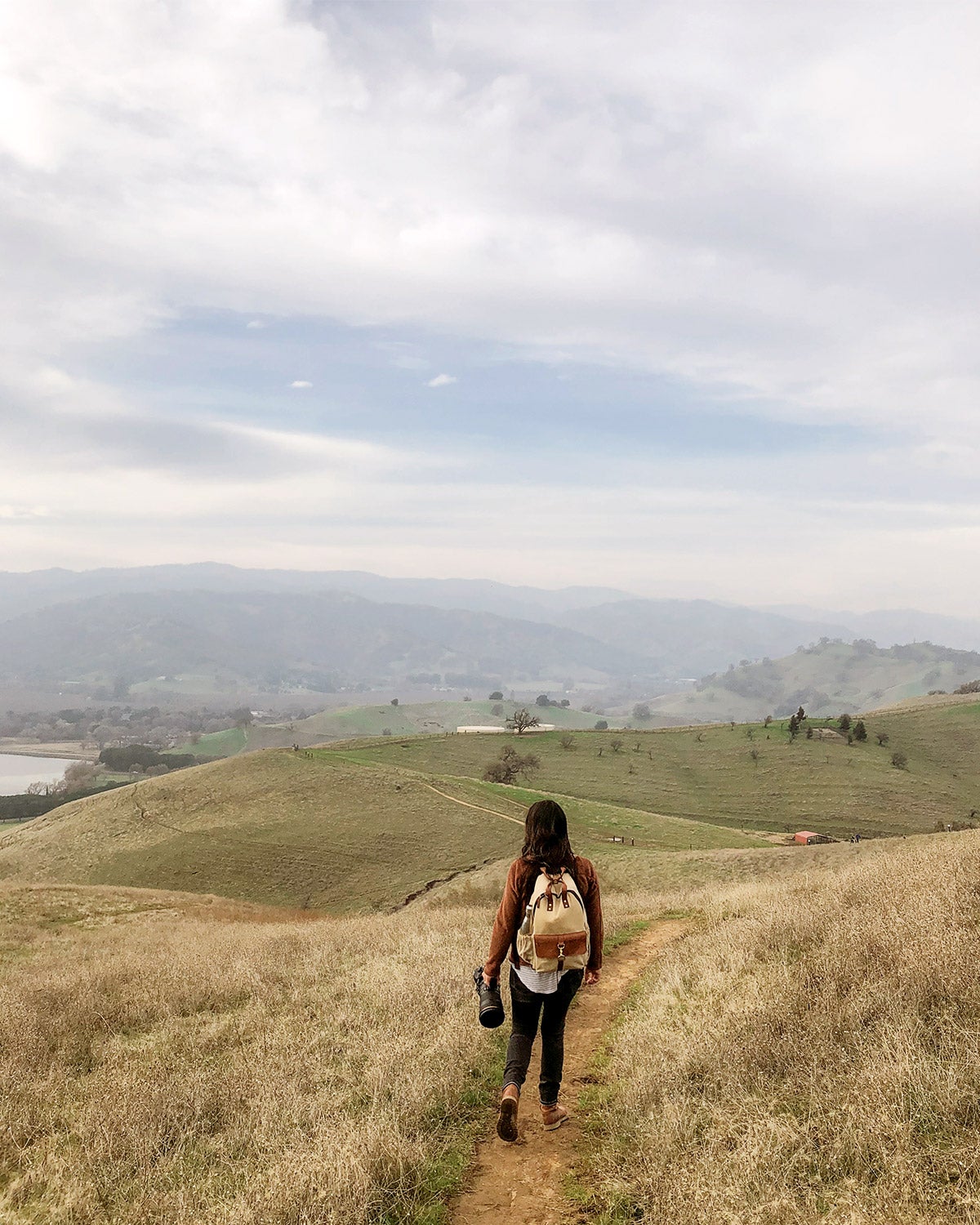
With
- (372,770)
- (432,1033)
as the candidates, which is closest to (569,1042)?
(432,1033)

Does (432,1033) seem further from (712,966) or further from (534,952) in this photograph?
(712,966)

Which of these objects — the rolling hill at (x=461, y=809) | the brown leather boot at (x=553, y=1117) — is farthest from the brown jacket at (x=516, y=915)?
the rolling hill at (x=461, y=809)

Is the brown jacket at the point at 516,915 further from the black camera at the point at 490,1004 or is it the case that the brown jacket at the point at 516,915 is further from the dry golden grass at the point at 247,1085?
the dry golden grass at the point at 247,1085

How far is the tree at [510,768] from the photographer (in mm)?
89438

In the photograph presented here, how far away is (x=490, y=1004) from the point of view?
6773 millimetres

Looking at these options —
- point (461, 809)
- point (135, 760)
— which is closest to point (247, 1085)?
point (461, 809)

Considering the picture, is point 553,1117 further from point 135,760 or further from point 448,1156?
point 135,760

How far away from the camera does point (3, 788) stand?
195625 mm

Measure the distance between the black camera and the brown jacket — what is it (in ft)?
0.72

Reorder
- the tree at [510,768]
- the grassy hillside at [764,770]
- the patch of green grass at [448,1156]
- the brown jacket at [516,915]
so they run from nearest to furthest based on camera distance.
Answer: the patch of green grass at [448,1156]
the brown jacket at [516,915]
the grassy hillside at [764,770]
the tree at [510,768]

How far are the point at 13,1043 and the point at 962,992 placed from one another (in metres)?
11.7

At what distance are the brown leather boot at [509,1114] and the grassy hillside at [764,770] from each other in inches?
3072

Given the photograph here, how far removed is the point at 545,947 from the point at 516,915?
1.51 feet

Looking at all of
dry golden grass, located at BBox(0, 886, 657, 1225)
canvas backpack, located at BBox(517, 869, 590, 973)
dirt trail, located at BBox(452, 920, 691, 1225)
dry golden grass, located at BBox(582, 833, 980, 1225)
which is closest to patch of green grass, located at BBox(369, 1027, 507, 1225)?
dry golden grass, located at BBox(0, 886, 657, 1225)
